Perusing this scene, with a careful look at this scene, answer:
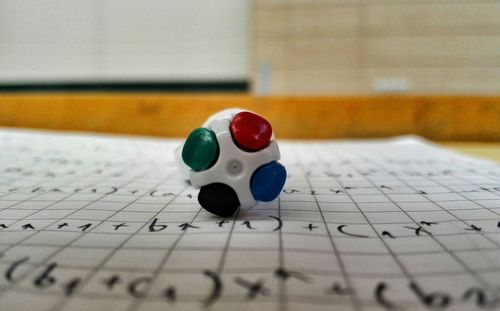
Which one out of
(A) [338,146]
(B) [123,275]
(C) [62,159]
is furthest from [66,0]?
(B) [123,275]

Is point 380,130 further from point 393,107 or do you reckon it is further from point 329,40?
point 329,40

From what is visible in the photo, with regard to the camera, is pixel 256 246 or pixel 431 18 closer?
pixel 256 246

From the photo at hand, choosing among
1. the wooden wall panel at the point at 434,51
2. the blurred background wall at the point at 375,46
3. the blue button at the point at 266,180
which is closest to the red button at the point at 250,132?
the blue button at the point at 266,180

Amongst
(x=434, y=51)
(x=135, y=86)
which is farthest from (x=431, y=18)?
(x=135, y=86)

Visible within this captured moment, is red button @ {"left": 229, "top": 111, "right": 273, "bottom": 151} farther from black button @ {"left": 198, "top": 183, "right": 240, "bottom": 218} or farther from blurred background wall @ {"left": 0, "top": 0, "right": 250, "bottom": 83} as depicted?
blurred background wall @ {"left": 0, "top": 0, "right": 250, "bottom": 83}

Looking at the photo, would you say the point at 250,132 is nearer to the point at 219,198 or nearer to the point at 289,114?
the point at 219,198

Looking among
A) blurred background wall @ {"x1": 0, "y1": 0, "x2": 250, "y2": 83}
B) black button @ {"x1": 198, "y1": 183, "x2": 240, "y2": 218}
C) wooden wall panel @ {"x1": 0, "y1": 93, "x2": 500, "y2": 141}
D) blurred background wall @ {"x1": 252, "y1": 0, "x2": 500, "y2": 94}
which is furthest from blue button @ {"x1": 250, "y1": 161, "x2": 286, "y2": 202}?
blurred background wall @ {"x1": 0, "y1": 0, "x2": 250, "y2": 83}
